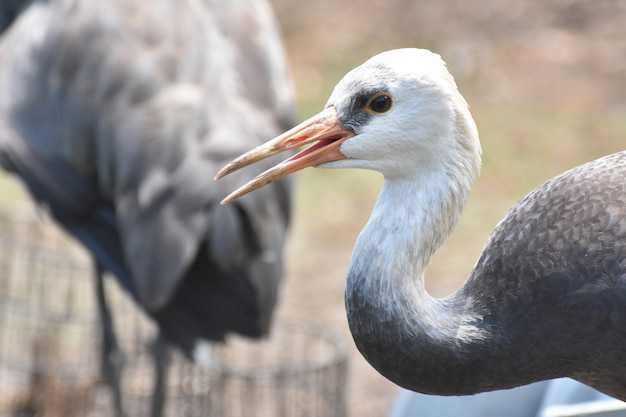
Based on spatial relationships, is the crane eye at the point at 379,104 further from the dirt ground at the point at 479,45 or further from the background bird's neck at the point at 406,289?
the dirt ground at the point at 479,45

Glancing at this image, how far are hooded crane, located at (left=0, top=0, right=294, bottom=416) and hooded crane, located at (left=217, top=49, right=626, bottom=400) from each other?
1.47 meters

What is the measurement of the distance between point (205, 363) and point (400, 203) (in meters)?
2.04

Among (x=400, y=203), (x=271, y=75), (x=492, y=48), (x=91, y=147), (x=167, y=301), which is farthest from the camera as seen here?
(x=492, y=48)

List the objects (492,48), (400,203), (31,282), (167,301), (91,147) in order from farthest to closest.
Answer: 1. (492,48)
2. (31,282)
3. (91,147)
4. (167,301)
5. (400,203)

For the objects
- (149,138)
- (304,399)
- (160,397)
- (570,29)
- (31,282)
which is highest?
(570,29)

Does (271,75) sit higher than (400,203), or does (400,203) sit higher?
(400,203)

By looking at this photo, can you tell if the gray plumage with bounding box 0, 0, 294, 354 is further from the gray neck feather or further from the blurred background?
the gray neck feather

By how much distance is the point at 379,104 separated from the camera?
8.21ft

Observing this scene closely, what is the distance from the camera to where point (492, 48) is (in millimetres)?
8203

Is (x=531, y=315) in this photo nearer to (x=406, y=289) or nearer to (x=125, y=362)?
(x=406, y=289)

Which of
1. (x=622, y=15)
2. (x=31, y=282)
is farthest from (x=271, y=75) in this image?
(x=622, y=15)

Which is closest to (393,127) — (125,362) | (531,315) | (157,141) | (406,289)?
(406,289)

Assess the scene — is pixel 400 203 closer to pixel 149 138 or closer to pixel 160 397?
pixel 149 138

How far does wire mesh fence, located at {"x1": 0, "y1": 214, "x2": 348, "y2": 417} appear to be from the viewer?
14.7 ft
